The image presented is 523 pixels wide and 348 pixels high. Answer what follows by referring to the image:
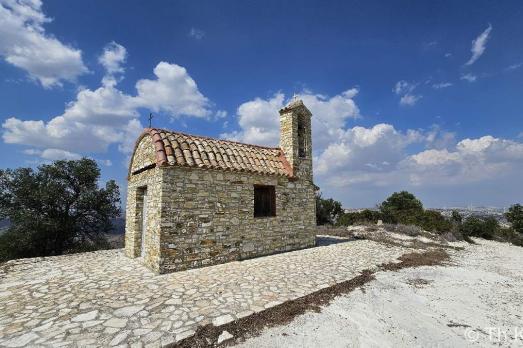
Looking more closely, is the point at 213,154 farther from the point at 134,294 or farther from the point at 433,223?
the point at 433,223

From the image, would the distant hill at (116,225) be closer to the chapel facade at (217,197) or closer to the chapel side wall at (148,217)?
the chapel side wall at (148,217)

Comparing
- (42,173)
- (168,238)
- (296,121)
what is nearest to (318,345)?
(168,238)

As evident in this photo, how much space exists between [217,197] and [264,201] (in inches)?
93.3

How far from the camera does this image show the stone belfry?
11211mm

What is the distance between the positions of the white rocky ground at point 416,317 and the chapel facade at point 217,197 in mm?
4023

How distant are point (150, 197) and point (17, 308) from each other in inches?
154

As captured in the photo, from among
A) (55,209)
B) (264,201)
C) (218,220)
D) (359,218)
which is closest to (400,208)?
(359,218)

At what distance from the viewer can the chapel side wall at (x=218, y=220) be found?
7578mm

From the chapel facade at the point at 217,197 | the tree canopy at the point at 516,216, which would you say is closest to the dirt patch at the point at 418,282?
the chapel facade at the point at 217,197

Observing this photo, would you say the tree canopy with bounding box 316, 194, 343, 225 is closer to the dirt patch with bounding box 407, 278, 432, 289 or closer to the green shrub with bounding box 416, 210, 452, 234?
the green shrub with bounding box 416, 210, 452, 234

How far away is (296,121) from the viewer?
11.6 metres

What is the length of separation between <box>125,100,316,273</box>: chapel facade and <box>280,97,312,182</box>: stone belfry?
4 centimetres
